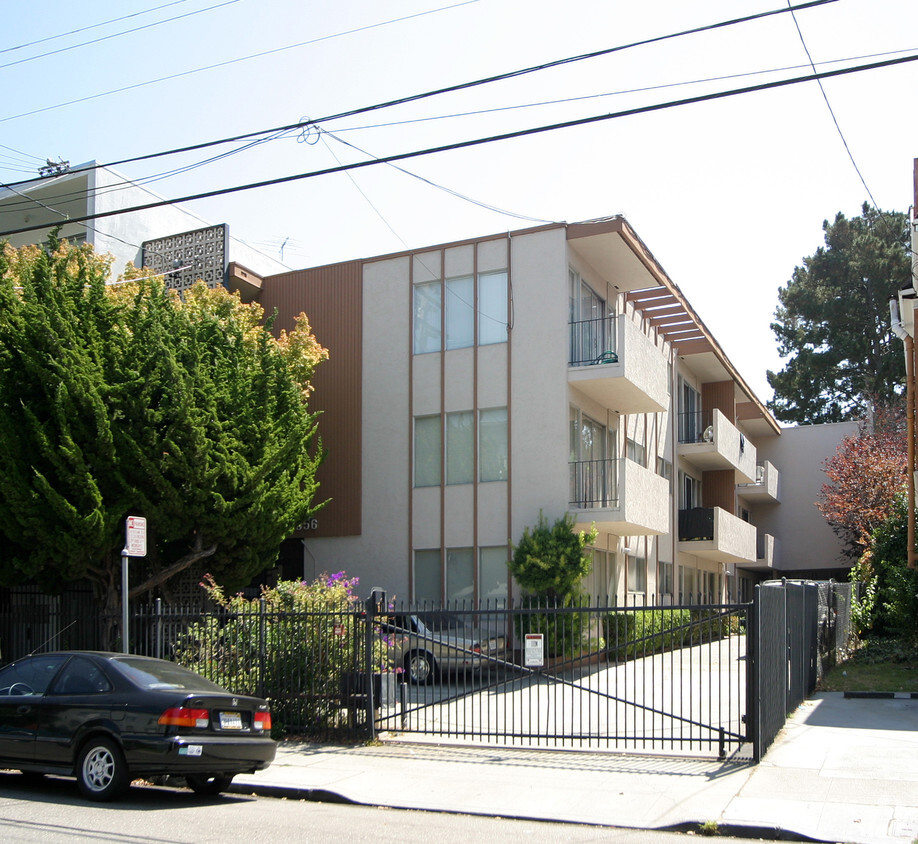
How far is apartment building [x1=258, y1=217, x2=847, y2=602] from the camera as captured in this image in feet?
71.2

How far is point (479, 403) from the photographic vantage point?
22375mm

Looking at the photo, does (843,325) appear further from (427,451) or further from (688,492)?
(427,451)

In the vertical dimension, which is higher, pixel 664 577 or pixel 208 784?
pixel 664 577

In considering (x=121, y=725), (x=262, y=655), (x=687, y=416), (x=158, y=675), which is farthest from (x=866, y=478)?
(x=121, y=725)

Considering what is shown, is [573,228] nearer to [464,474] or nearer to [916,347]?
[464,474]

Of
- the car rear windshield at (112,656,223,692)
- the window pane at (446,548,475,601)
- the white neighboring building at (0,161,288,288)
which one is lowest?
the car rear windshield at (112,656,223,692)

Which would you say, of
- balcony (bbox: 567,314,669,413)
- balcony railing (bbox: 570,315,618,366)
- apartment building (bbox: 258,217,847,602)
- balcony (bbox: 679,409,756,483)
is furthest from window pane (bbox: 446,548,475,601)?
balcony (bbox: 679,409,756,483)

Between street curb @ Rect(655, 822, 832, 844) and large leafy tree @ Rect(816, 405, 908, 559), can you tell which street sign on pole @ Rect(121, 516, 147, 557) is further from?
large leafy tree @ Rect(816, 405, 908, 559)

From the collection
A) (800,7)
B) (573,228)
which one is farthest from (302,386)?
(800,7)

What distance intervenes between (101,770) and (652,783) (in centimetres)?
531

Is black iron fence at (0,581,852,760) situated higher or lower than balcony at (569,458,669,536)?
lower

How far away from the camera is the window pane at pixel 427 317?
2314cm

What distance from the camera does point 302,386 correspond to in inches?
867

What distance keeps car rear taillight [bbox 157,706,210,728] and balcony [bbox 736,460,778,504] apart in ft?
99.1
